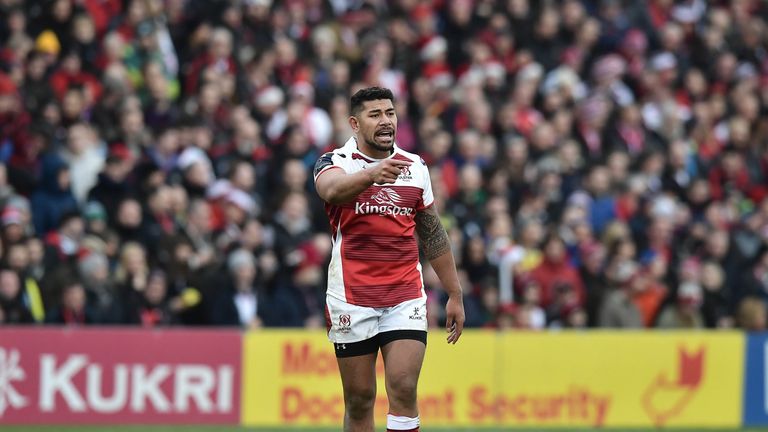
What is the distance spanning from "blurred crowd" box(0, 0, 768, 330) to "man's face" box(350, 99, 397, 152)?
6.11 m

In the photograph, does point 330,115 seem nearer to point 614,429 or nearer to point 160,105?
point 160,105

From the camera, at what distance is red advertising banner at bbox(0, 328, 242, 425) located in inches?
556

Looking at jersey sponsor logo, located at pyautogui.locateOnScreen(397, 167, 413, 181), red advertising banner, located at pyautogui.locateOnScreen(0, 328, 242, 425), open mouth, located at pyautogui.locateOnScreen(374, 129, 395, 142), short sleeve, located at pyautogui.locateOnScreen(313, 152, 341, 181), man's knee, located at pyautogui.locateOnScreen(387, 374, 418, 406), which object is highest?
open mouth, located at pyautogui.locateOnScreen(374, 129, 395, 142)

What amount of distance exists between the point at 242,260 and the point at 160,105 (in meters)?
2.66

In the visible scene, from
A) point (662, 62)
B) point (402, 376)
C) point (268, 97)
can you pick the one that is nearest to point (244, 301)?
point (268, 97)

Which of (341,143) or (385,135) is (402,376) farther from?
(341,143)

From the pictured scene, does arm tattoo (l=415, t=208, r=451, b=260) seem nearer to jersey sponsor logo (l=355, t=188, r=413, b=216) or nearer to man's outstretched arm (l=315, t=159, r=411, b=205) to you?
→ jersey sponsor logo (l=355, t=188, r=413, b=216)

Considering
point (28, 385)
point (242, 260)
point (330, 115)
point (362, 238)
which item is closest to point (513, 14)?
point (330, 115)

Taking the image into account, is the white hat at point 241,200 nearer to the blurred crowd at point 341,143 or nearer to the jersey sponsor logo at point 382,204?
the blurred crowd at point 341,143

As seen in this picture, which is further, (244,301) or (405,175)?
(244,301)

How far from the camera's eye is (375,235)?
9.11 m

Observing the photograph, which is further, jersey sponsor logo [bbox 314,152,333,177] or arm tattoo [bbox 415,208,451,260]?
arm tattoo [bbox 415,208,451,260]

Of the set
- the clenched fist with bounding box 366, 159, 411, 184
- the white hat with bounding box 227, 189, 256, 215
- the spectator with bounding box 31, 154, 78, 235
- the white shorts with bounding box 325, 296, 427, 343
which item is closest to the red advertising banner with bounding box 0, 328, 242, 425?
the spectator with bounding box 31, 154, 78, 235

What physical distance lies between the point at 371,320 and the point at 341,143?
822 cm
